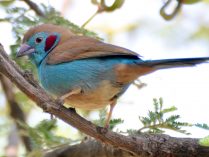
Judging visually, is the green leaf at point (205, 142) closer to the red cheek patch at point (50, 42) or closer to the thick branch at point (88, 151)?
the thick branch at point (88, 151)

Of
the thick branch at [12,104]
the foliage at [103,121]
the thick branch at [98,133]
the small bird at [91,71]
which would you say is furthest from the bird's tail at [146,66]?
the thick branch at [12,104]

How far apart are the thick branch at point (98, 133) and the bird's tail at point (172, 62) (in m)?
0.41

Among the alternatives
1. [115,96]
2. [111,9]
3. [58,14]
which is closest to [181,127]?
[115,96]

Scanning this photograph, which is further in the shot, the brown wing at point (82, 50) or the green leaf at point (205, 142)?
the brown wing at point (82, 50)

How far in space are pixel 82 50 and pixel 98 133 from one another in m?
0.71

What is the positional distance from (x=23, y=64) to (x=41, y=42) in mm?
207

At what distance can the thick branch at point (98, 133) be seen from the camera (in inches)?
118

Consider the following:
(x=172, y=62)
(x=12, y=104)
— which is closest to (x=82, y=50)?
(x=172, y=62)

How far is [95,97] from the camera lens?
141 inches

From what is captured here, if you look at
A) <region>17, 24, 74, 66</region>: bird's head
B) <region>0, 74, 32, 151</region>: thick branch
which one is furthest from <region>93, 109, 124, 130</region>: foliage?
<region>0, 74, 32, 151</region>: thick branch

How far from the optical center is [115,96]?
12.0 ft

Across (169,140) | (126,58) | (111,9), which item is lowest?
(169,140)

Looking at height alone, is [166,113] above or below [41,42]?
below

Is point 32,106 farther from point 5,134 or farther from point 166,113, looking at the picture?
point 166,113
